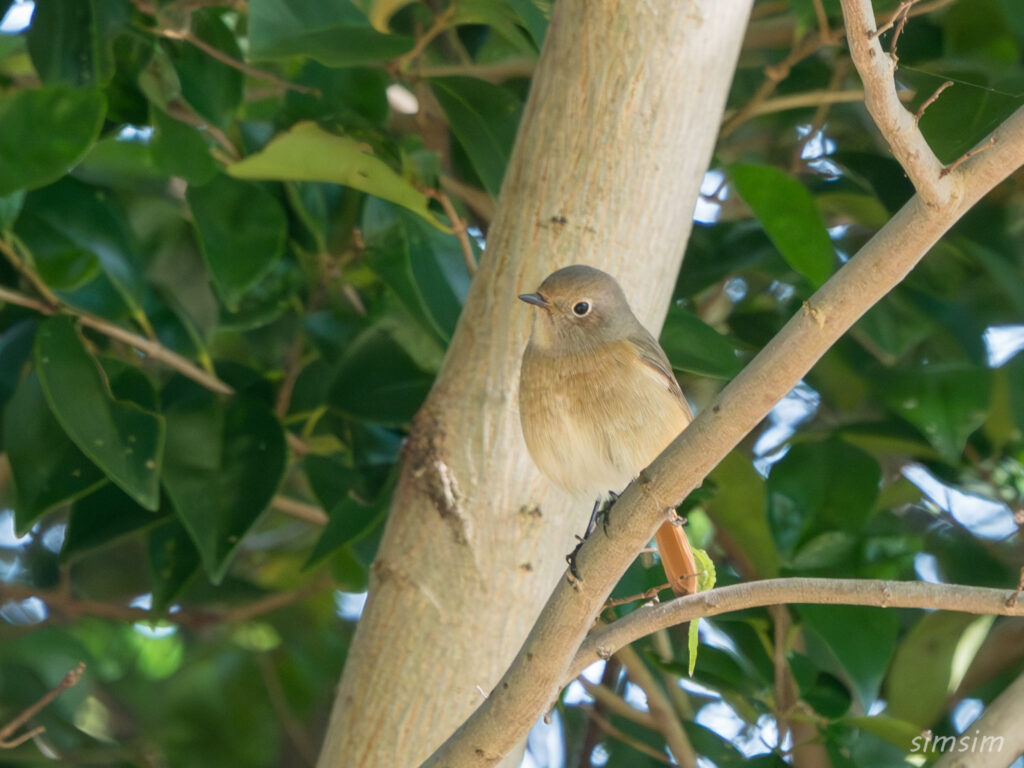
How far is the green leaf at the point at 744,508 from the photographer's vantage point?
310 centimetres

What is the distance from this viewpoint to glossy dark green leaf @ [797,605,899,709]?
2.53m

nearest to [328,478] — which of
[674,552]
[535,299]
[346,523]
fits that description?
[346,523]

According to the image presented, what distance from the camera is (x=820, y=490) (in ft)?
9.46

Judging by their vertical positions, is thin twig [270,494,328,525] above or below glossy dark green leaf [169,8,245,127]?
below

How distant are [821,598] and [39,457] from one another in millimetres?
1846

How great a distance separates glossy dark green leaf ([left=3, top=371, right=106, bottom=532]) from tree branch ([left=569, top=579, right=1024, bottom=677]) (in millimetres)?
1505

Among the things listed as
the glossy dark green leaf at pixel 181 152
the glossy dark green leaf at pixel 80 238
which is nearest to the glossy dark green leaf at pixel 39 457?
the glossy dark green leaf at pixel 80 238

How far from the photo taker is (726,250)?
3.05m

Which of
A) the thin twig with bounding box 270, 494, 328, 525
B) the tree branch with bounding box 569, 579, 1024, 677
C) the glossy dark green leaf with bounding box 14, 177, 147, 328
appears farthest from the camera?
the thin twig with bounding box 270, 494, 328, 525

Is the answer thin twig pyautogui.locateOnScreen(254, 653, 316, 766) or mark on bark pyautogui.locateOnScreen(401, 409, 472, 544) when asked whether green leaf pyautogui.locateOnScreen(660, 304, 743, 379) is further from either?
thin twig pyautogui.locateOnScreen(254, 653, 316, 766)

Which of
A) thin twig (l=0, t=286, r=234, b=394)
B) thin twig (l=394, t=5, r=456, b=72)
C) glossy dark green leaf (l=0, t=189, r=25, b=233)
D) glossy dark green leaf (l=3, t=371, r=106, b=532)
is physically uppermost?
thin twig (l=394, t=5, r=456, b=72)

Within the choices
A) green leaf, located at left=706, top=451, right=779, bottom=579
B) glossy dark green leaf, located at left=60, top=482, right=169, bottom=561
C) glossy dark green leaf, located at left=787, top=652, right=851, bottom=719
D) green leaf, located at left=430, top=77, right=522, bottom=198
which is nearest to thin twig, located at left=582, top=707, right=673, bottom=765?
glossy dark green leaf, located at left=787, top=652, right=851, bottom=719

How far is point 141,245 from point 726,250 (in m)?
1.57

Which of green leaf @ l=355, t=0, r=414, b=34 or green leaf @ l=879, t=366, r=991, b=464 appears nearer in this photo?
green leaf @ l=879, t=366, r=991, b=464
